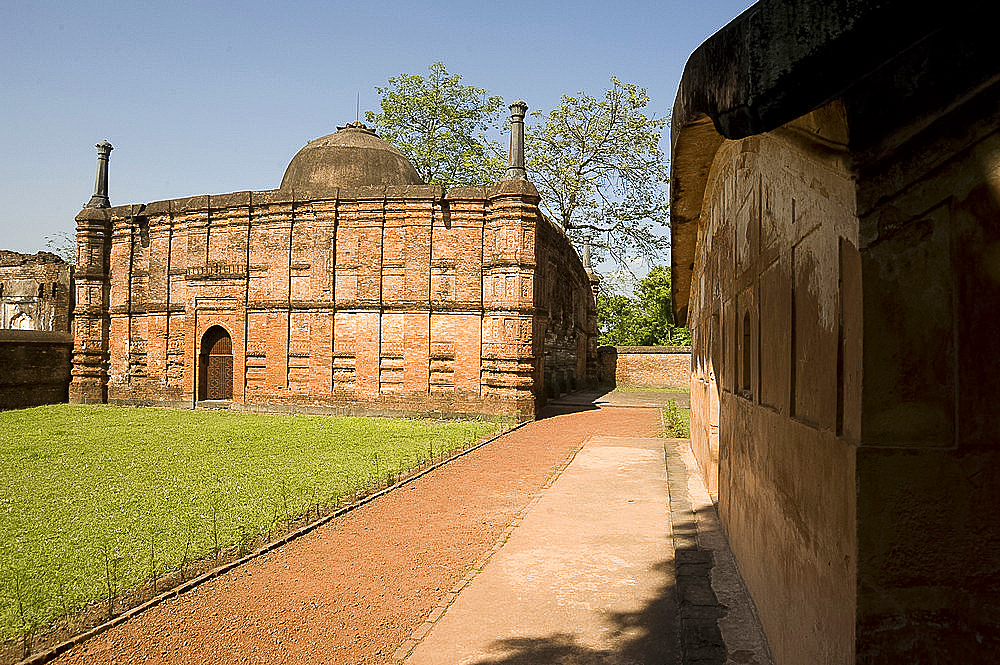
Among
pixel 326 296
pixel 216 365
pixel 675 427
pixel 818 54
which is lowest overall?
pixel 675 427

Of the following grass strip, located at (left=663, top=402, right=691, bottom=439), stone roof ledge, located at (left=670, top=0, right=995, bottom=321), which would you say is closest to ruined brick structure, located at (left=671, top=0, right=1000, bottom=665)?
stone roof ledge, located at (left=670, top=0, right=995, bottom=321)

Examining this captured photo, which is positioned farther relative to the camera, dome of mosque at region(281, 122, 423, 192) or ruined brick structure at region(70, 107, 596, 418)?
dome of mosque at region(281, 122, 423, 192)

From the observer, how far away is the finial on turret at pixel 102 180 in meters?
20.7

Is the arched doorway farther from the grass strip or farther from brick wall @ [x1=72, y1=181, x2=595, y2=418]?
the grass strip

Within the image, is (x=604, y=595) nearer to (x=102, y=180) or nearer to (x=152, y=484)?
(x=152, y=484)

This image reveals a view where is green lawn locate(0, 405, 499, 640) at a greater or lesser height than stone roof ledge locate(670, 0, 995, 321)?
lesser

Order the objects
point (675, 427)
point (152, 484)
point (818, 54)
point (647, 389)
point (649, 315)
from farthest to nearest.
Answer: point (649, 315)
point (647, 389)
point (675, 427)
point (152, 484)
point (818, 54)

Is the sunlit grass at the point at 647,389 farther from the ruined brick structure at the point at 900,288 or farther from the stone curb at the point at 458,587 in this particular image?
the ruined brick structure at the point at 900,288

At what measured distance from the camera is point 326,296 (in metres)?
17.6

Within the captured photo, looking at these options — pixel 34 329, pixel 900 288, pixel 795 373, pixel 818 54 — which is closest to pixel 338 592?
pixel 795 373

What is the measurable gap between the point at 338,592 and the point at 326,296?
44.1 feet

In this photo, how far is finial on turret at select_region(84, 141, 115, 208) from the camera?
20719mm

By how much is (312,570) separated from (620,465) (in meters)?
5.92

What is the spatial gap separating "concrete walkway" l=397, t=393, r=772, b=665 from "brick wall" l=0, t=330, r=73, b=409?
680 inches
